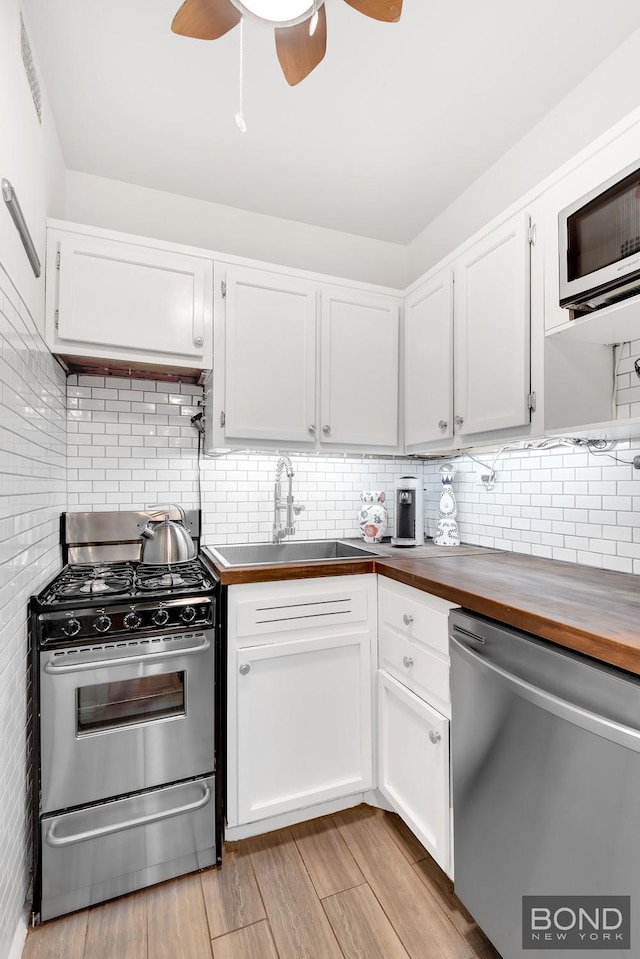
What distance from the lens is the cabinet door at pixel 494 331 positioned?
1.62m

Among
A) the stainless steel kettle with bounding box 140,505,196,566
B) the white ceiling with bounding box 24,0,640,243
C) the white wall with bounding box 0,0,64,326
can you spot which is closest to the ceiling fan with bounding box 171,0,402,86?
the white ceiling with bounding box 24,0,640,243

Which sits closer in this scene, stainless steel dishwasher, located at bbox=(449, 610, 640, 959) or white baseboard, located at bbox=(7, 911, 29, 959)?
stainless steel dishwasher, located at bbox=(449, 610, 640, 959)

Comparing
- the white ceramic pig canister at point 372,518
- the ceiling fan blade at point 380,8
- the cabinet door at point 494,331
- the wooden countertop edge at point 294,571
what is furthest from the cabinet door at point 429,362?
the ceiling fan blade at point 380,8

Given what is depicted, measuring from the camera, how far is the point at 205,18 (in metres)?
1.22

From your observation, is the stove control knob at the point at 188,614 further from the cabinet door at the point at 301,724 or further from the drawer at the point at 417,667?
the drawer at the point at 417,667

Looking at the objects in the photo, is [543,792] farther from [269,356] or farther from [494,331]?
[269,356]

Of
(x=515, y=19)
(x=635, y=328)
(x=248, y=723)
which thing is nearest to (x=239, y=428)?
(x=248, y=723)

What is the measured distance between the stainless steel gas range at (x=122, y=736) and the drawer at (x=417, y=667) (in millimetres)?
647

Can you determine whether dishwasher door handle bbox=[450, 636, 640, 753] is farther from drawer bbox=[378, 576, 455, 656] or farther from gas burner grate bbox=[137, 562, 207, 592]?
gas burner grate bbox=[137, 562, 207, 592]

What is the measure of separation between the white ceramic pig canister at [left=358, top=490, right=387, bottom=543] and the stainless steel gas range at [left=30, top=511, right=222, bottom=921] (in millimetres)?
1017

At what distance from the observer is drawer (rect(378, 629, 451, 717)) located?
1.42 meters

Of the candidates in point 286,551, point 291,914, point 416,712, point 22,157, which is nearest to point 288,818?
point 291,914

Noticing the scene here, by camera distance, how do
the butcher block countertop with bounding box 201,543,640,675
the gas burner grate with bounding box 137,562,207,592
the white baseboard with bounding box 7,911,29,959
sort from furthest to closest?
the gas burner grate with bounding box 137,562,207,592 → the white baseboard with bounding box 7,911,29,959 → the butcher block countertop with bounding box 201,543,640,675

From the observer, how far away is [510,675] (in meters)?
1.12
